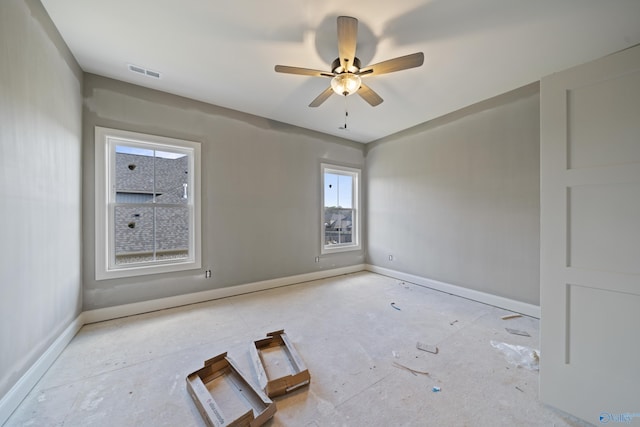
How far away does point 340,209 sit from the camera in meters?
4.95

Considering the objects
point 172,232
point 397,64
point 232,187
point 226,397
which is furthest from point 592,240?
point 172,232

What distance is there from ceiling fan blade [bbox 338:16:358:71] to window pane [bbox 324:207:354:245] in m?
2.93

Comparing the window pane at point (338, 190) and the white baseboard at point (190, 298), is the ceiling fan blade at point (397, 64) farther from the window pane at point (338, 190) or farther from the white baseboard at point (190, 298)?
the white baseboard at point (190, 298)

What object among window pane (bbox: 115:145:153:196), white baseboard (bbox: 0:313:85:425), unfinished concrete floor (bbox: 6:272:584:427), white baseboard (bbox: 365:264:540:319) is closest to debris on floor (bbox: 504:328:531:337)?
unfinished concrete floor (bbox: 6:272:584:427)

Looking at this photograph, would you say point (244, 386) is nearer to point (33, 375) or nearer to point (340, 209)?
point (33, 375)

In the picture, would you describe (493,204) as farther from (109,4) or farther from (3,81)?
(3,81)

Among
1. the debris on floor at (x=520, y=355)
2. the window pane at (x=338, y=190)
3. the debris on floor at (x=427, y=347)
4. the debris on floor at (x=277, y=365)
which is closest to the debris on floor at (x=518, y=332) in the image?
the debris on floor at (x=520, y=355)

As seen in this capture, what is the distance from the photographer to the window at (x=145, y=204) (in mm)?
2748

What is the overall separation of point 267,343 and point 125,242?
2248 millimetres

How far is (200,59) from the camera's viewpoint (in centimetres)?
244

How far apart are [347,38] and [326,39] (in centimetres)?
39

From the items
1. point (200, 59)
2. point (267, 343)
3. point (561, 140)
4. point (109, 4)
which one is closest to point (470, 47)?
point (561, 140)

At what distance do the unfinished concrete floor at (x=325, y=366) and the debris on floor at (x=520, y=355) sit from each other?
0.22 ft

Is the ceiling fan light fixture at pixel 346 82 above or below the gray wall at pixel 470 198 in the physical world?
above
